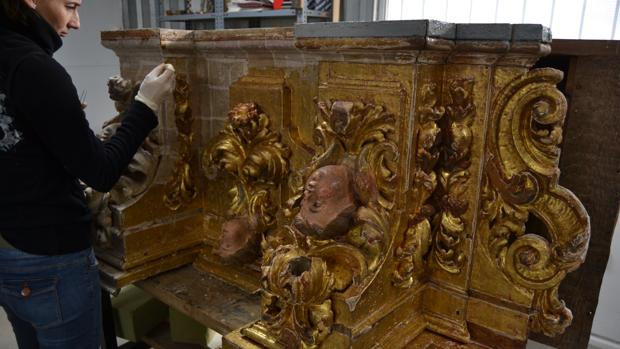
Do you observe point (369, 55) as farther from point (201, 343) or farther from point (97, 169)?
point (201, 343)

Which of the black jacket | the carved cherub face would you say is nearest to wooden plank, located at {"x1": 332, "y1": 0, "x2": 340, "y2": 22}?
the carved cherub face

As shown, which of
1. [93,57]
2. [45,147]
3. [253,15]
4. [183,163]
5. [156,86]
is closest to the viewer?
[45,147]

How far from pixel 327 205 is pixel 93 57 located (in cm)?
357

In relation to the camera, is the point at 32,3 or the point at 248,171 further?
the point at 248,171

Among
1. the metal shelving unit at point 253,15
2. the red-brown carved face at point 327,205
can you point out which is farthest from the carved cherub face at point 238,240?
the metal shelving unit at point 253,15

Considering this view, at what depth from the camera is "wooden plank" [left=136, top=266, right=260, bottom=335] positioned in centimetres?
154

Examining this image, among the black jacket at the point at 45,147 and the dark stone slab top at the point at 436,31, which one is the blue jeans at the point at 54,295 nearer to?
the black jacket at the point at 45,147

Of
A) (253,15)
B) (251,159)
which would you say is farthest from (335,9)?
(251,159)

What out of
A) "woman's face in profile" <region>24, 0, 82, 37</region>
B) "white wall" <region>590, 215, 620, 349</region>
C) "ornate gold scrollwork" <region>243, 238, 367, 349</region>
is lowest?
"white wall" <region>590, 215, 620, 349</region>

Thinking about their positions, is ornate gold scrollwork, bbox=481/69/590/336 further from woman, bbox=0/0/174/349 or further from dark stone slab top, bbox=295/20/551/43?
woman, bbox=0/0/174/349

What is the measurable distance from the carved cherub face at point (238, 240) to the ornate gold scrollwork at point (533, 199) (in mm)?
765

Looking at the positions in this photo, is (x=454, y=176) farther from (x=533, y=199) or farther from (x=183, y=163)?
(x=183, y=163)

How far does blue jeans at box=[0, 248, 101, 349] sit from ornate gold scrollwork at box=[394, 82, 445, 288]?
2.89 feet

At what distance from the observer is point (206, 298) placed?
5.47 feet
